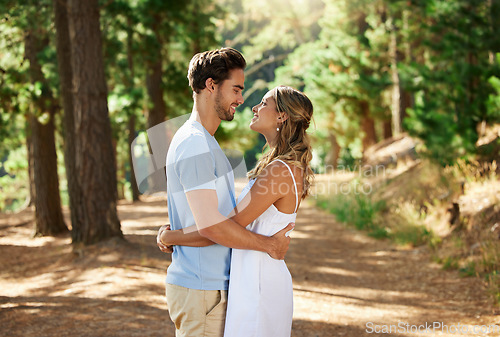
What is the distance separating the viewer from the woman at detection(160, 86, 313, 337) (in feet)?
8.66

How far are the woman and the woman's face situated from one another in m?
0.11

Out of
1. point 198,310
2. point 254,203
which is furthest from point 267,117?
point 198,310

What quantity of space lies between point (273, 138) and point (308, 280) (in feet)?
19.4

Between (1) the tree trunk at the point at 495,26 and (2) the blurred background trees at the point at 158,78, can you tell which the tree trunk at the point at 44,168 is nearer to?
(2) the blurred background trees at the point at 158,78

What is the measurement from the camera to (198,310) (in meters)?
2.63

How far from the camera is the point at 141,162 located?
10.4 feet

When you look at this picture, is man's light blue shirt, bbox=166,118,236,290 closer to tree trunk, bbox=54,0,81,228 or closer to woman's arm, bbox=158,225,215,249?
woman's arm, bbox=158,225,215,249

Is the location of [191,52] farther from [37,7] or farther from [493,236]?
Result: [493,236]

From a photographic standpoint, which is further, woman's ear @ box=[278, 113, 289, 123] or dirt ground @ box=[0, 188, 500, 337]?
dirt ground @ box=[0, 188, 500, 337]

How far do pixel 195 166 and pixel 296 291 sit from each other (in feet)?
18.7

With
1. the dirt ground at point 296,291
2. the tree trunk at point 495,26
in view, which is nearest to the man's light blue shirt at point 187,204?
the dirt ground at point 296,291

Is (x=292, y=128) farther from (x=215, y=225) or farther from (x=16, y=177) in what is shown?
(x=16, y=177)

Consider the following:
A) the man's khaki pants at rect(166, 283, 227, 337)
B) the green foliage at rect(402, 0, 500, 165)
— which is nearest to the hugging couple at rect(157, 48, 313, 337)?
the man's khaki pants at rect(166, 283, 227, 337)

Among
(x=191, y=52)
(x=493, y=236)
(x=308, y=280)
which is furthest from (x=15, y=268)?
(x=191, y=52)
